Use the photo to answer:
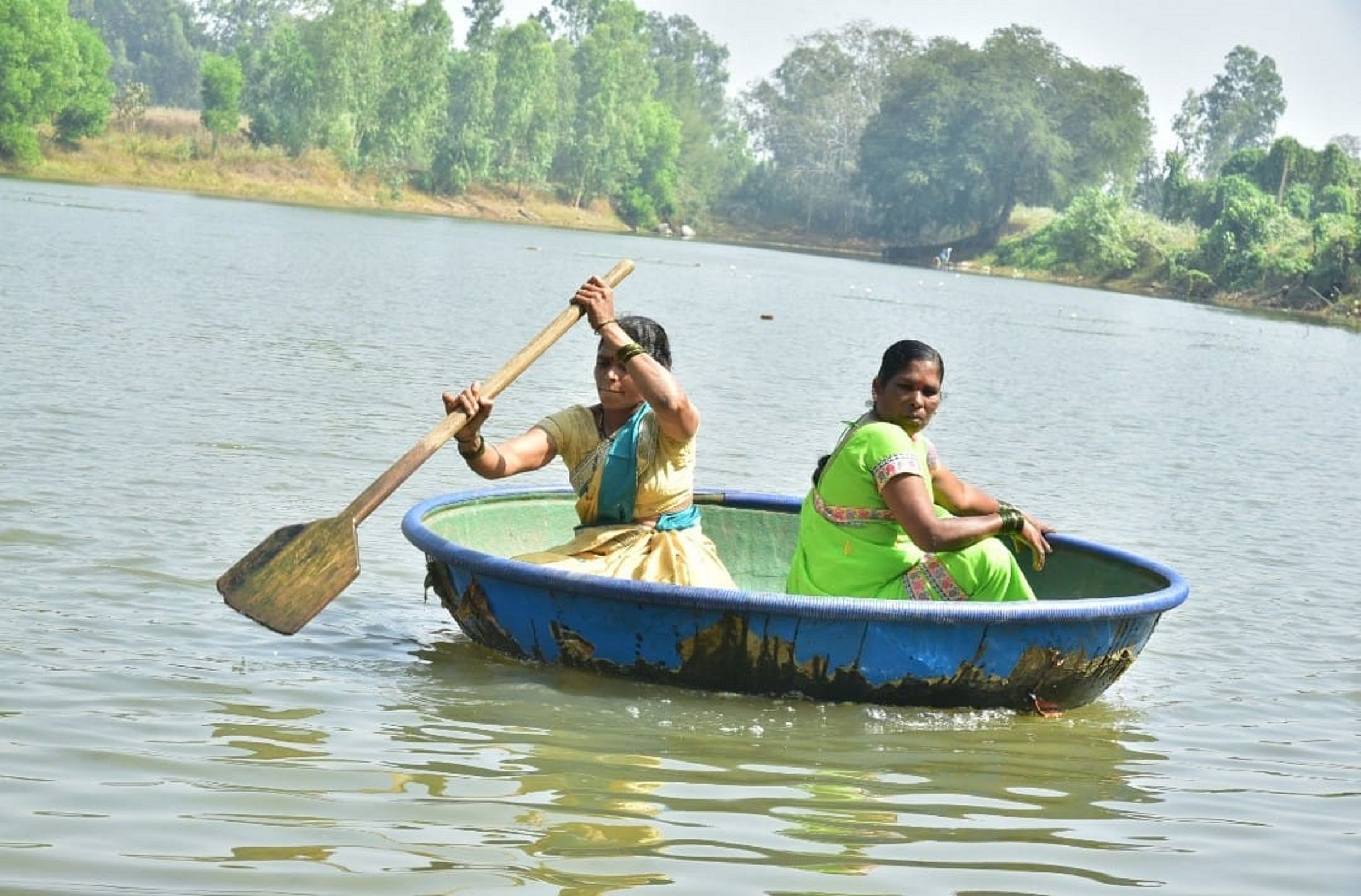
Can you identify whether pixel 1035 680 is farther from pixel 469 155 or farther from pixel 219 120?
A: pixel 469 155

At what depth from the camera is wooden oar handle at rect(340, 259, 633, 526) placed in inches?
196

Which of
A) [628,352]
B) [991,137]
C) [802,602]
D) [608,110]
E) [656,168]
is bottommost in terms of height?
[802,602]

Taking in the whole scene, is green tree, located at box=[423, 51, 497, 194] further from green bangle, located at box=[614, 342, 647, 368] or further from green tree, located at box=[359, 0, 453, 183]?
green bangle, located at box=[614, 342, 647, 368]

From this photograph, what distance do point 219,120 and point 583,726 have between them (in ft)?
194

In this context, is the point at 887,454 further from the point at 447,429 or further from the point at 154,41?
the point at 154,41

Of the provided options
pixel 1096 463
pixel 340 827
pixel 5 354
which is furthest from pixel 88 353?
pixel 340 827

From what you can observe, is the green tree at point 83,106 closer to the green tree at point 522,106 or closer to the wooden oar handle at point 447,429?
the green tree at point 522,106

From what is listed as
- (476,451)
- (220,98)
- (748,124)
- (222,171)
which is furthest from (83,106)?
(748,124)

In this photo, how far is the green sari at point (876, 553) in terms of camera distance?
5055 mm

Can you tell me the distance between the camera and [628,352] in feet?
15.8

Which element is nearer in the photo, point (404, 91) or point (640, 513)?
point (640, 513)

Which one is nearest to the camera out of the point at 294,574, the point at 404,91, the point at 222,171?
the point at 294,574

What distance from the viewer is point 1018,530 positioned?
17.0 ft

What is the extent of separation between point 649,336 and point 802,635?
3.19 feet
